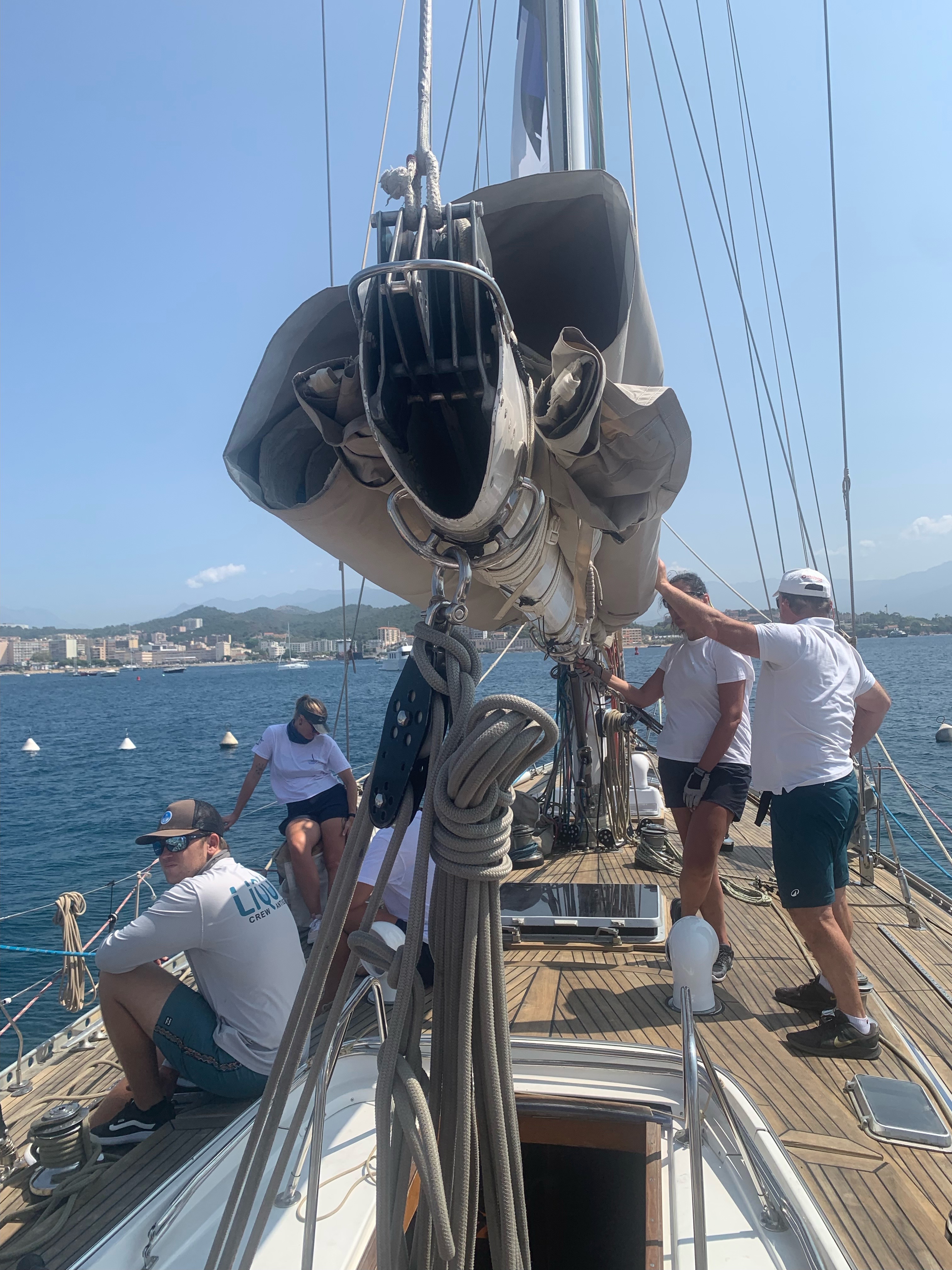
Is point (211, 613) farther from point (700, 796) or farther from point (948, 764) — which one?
point (700, 796)

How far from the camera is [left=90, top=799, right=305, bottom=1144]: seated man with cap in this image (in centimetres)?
223

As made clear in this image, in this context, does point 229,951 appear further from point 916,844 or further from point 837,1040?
point 916,844

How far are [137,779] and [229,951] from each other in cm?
2372

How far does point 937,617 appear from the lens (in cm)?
9256

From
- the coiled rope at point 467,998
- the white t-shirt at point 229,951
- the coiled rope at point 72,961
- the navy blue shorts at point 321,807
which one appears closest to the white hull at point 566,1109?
the white t-shirt at point 229,951

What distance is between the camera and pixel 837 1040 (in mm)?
2438

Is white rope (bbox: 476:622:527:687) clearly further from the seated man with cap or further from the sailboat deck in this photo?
the sailboat deck

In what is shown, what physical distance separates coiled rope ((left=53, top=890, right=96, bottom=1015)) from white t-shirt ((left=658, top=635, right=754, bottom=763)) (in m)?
3.01

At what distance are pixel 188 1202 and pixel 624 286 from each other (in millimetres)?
2148

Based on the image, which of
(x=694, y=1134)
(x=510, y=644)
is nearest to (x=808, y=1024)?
(x=694, y=1134)

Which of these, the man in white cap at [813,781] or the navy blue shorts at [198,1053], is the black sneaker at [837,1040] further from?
the navy blue shorts at [198,1053]

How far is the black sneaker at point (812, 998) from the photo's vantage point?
2719 mm

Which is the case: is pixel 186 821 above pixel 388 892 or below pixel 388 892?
above

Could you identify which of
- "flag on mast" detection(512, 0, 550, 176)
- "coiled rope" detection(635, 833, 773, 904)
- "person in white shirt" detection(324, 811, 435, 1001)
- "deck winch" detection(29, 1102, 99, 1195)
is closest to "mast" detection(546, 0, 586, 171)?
"flag on mast" detection(512, 0, 550, 176)
